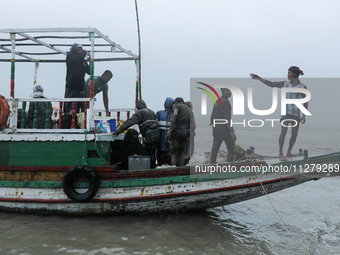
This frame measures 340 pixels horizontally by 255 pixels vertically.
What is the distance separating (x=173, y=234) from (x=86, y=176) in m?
1.58

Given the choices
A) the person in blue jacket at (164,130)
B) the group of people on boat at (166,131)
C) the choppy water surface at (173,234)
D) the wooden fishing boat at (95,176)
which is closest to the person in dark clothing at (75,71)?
the wooden fishing boat at (95,176)

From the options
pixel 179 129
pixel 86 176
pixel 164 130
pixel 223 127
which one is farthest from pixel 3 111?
pixel 223 127

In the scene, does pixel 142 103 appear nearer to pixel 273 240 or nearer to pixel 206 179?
pixel 206 179

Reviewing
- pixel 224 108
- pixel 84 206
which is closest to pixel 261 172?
pixel 224 108

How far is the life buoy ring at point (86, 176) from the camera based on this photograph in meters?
4.51

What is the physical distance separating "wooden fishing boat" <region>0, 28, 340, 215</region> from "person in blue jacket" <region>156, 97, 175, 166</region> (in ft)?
2.85

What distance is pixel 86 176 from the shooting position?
14.9 ft

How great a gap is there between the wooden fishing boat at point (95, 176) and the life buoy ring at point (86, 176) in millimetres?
14

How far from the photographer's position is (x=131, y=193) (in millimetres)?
4590

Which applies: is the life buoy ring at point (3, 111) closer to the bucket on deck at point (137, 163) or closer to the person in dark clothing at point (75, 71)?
the person in dark clothing at point (75, 71)

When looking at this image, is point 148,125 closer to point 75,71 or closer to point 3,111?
point 75,71

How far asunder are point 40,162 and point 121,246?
193cm

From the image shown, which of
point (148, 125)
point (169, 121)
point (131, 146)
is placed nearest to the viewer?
point (131, 146)

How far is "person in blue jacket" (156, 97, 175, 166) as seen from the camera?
17.7 feet
